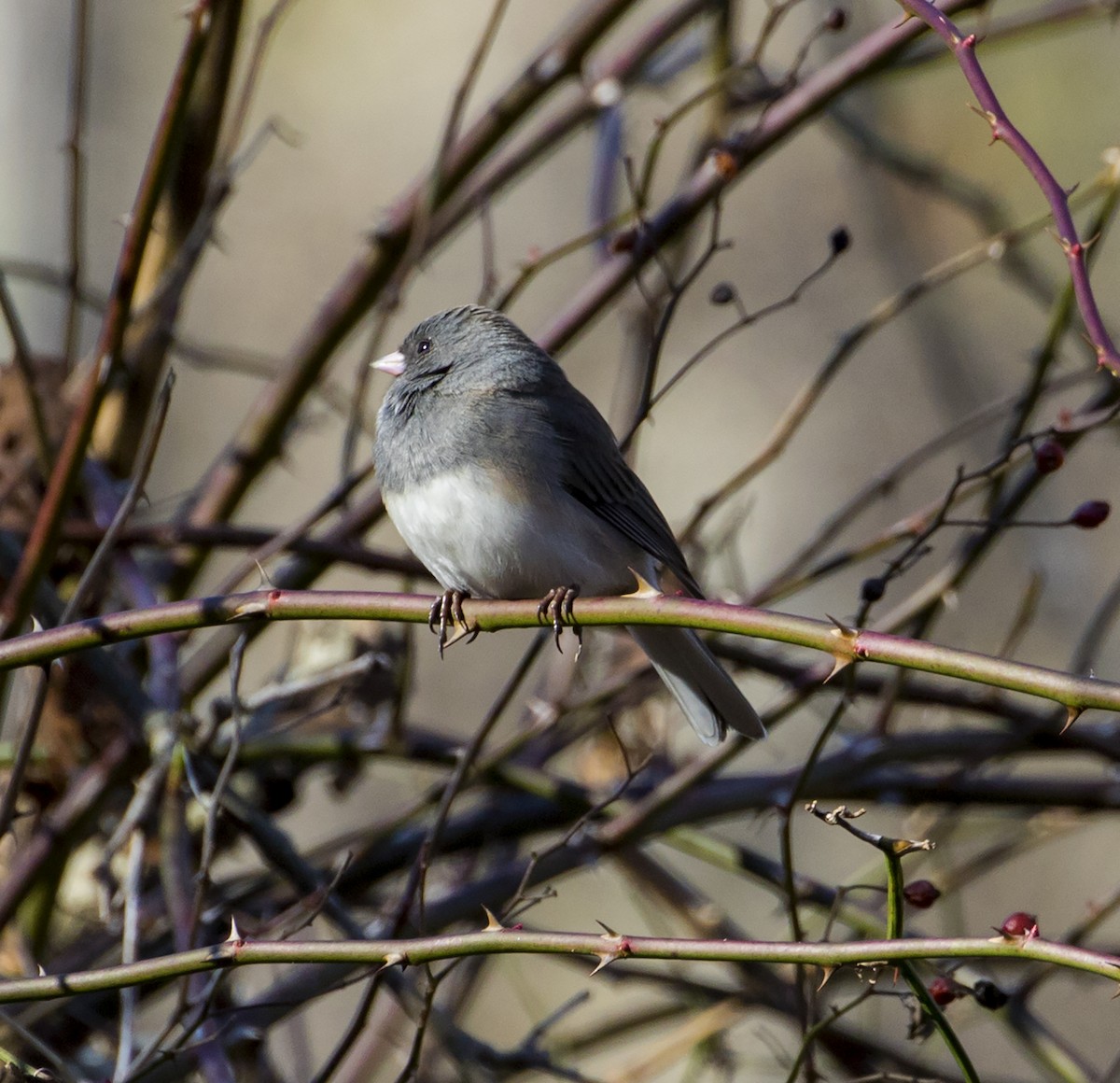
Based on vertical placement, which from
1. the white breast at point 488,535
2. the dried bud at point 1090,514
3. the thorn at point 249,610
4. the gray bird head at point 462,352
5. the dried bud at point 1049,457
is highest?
the gray bird head at point 462,352

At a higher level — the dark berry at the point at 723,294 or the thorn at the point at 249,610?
the dark berry at the point at 723,294

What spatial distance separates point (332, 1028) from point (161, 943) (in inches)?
127

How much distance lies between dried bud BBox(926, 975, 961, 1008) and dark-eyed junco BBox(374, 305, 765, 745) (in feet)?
1.71

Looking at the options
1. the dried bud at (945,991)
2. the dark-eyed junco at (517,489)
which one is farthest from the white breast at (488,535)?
the dried bud at (945,991)

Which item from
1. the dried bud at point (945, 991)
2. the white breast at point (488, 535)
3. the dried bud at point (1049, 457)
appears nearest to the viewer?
the dried bud at point (945, 991)

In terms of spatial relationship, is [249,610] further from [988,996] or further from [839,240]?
[839,240]

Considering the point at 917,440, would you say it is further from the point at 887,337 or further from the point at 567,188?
Answer: the point at 567,188

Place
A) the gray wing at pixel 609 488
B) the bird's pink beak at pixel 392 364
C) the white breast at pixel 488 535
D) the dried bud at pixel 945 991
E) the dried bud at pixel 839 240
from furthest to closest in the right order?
the bird's pink beak at pixel 392 364 < the gray wing at pixel 609 488 < the white breast at pixel 488 535 < the dried bud at pixel 839 240 < the dried bud at pixel 945 991

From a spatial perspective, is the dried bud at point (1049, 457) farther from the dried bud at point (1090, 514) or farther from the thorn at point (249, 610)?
the thorn at point (249, 610)

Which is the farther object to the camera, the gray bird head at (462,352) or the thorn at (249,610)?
the gray bird head at (462,352)

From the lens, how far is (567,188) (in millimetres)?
5812

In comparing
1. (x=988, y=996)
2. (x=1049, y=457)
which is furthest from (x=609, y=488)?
(x=988, y=996)

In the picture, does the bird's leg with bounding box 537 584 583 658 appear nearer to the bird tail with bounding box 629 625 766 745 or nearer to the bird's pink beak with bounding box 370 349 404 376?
the bird tail with bounding box 629 625 766 745

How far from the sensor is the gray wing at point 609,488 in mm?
2266
